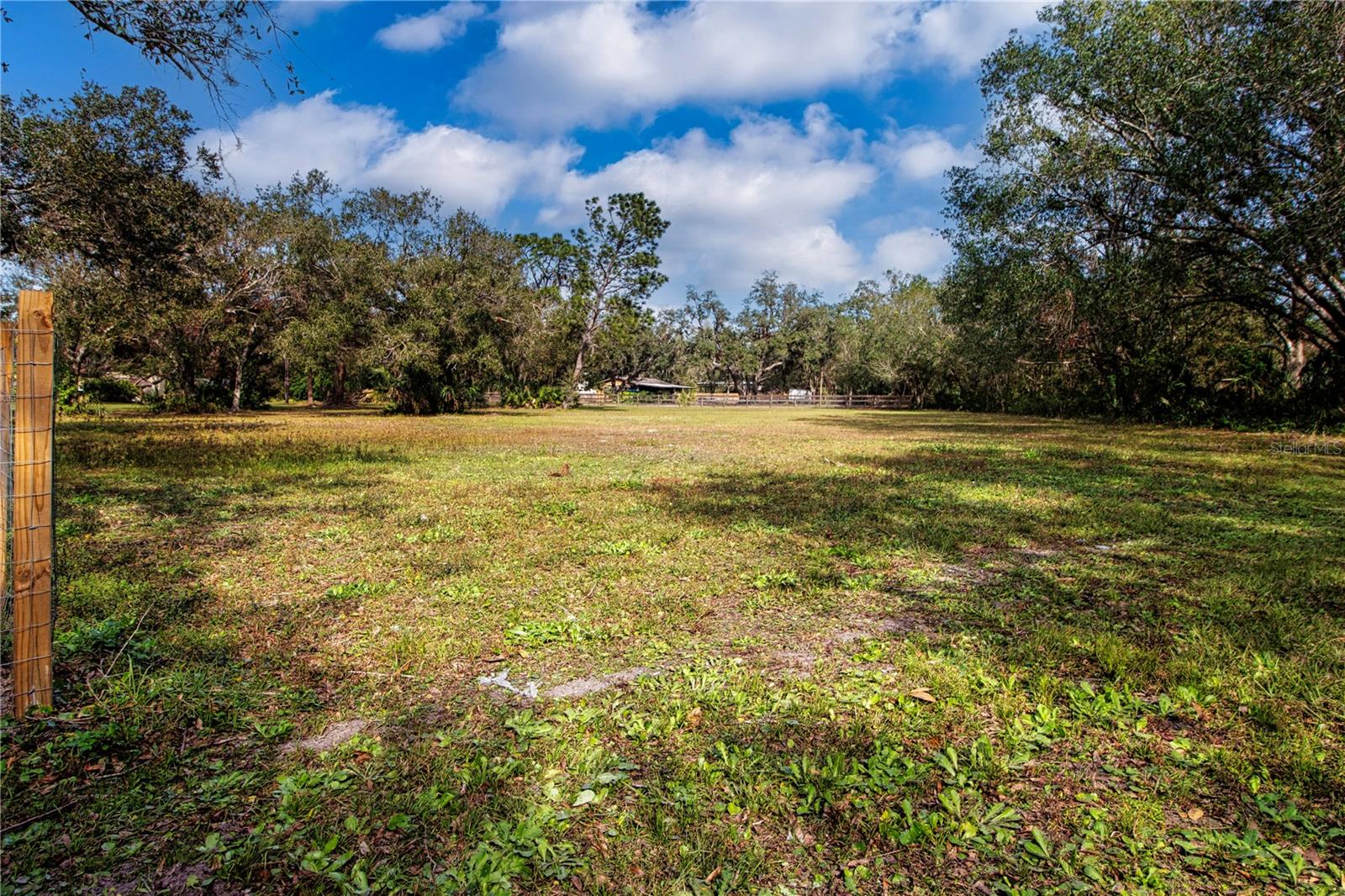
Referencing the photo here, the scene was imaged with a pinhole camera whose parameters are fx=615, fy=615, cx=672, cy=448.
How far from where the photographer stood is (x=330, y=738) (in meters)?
2.60

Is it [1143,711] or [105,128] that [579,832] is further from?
[105,128]

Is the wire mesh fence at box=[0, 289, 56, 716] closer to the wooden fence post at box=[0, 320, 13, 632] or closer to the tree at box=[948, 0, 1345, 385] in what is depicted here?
the wooden fence post at box=[0, 320, 13, 632]

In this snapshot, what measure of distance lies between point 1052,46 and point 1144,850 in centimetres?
2294

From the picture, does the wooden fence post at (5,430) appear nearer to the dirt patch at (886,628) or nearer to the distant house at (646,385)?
the dirt patch at (886,628)

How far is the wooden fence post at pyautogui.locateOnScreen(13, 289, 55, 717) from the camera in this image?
2562 millimetres

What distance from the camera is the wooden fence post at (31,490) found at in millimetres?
2562

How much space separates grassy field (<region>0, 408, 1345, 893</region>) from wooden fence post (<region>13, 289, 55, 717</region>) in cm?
32

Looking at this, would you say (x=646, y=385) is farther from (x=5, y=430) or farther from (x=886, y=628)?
(x=5, y=430)

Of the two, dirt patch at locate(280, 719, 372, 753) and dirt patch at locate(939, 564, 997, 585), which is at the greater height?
dirt patch at locate(939, 564, 997, 585)

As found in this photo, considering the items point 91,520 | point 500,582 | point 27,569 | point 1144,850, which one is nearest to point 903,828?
point 1144,850

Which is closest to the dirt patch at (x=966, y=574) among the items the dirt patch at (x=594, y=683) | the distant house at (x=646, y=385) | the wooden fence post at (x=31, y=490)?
the dirt patch at (x=594, y=683)

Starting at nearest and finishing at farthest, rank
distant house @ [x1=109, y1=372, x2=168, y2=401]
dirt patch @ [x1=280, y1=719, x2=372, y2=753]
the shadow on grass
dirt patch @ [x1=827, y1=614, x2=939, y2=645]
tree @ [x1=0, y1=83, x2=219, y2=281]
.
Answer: dirt patch @ [x1=280, y1=719, x2=372, y2=753], dirt patch @ [x1=827, y1=614, x2=939, y2=645], the shadow on grass, tree @ [x1=0, y1=83, x2=219, y2=281], distant house @ [x1=109, y1=372, x2=168, y2=401]

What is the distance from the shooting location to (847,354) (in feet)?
222

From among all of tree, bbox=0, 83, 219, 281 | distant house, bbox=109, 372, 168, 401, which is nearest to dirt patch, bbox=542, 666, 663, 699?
tree, bbox=0, 83, 219, 281
